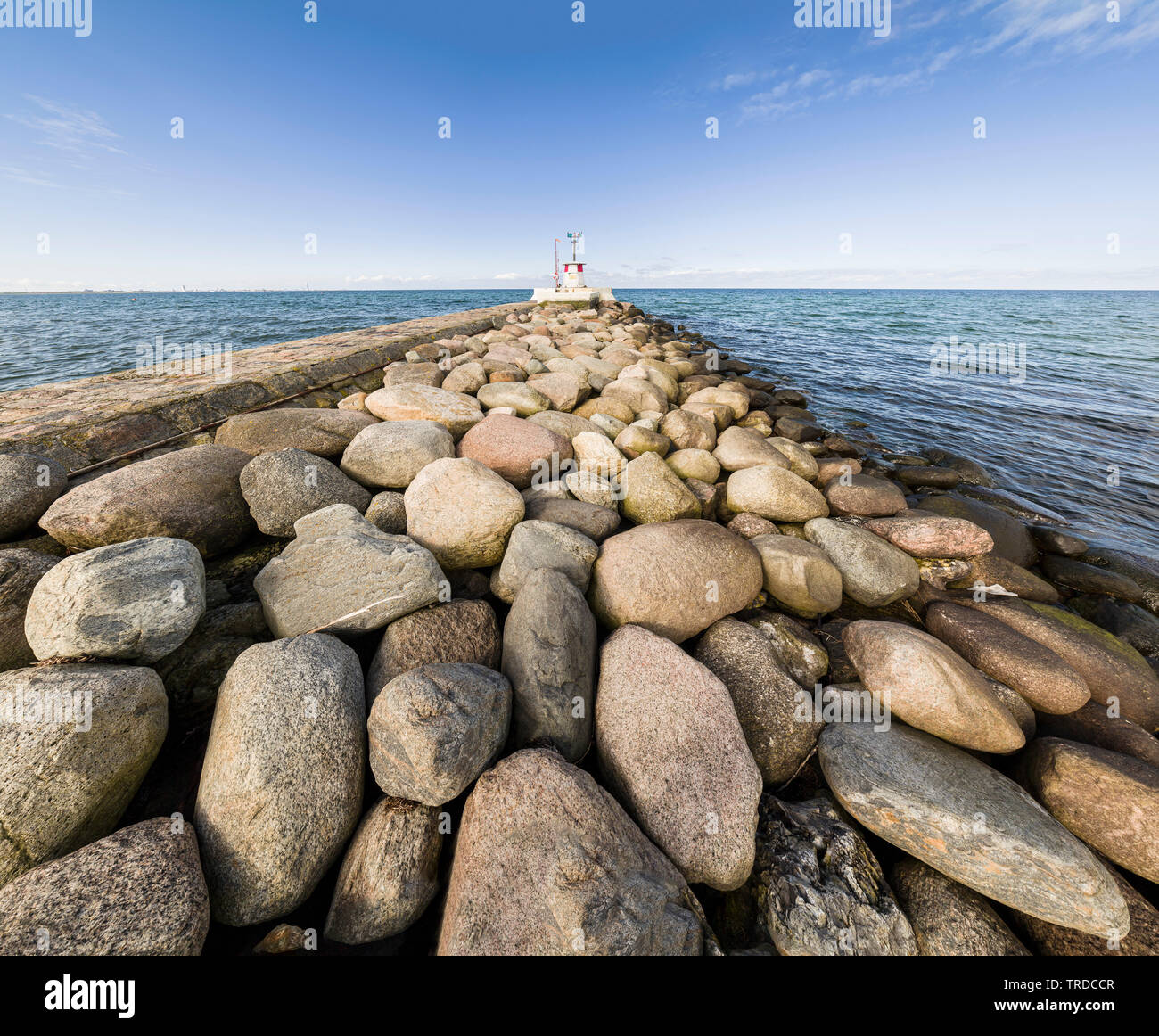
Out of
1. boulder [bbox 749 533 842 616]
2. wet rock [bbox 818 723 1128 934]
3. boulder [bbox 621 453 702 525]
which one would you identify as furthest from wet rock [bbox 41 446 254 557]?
wet rock [bbox 818 723 1128 934]

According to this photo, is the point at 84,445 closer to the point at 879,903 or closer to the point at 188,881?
the point at 188,881

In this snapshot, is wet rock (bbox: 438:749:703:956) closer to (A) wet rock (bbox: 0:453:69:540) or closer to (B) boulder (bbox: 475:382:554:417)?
(A) wet rock (bbox: 0:453:69:540)

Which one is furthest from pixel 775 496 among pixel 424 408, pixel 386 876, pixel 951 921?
pixel 386 876

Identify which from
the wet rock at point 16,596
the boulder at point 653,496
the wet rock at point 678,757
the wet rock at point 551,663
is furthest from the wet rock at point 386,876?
the boulder at point 653,496

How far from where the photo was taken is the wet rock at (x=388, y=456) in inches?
148

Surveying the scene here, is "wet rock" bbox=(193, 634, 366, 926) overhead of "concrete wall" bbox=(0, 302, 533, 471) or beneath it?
beneath

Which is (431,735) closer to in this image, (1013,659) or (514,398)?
(1013,659)

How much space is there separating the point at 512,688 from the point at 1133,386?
19.9 metres

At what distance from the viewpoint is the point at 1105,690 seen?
326 cm

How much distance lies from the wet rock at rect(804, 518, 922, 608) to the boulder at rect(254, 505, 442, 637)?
3.39m

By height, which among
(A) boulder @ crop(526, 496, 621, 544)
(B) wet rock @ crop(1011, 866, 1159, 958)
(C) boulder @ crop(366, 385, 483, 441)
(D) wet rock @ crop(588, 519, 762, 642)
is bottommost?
(B) wet rock @ crop(1011, 866, 1159, 958)

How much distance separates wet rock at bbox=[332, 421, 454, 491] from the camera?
3768 mm

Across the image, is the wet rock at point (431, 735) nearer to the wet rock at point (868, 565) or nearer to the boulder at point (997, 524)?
the wet rock at point (868, 565)

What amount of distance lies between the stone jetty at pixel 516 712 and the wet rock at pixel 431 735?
2 cm
